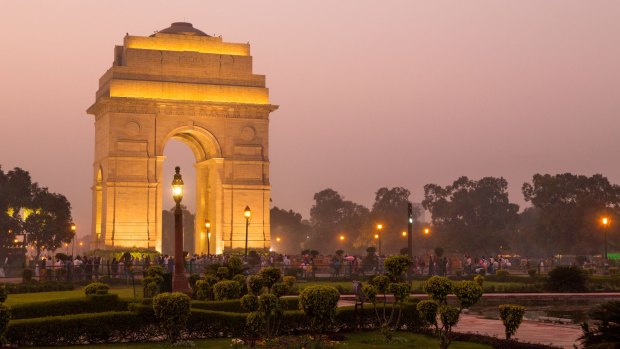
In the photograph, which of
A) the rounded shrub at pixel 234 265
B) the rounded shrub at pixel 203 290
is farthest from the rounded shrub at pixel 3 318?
the rounded shrub at pixel 234 265

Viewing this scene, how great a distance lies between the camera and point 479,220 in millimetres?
115188

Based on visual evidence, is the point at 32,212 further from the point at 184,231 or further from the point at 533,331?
the point at 184,231

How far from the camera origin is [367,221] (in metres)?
118

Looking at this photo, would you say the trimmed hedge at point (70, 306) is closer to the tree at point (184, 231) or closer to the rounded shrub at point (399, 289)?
the rounded shrub at point (399, 289)

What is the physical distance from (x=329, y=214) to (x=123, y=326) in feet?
452

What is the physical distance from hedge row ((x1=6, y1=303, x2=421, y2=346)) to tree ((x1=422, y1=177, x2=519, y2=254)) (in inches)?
3348

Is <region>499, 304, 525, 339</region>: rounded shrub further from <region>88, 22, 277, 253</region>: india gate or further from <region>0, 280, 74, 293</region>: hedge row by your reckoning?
<region>88, 22, 277, 253</region>: india gate

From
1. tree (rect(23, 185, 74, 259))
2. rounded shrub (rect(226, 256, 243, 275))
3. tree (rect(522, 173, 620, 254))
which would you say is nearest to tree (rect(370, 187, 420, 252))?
tree (rect(522, 173, 620, 254))

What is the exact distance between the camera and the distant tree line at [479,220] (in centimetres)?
9188

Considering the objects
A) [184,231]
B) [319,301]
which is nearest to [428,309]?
[319,301]

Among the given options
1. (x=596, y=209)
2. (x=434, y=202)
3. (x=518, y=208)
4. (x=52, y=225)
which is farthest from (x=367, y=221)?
(x=52, y=225)

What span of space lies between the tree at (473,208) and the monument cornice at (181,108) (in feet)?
166

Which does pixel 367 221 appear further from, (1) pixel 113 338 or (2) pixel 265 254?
(1) pixel 113 338

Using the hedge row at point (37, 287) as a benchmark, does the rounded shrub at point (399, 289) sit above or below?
below
